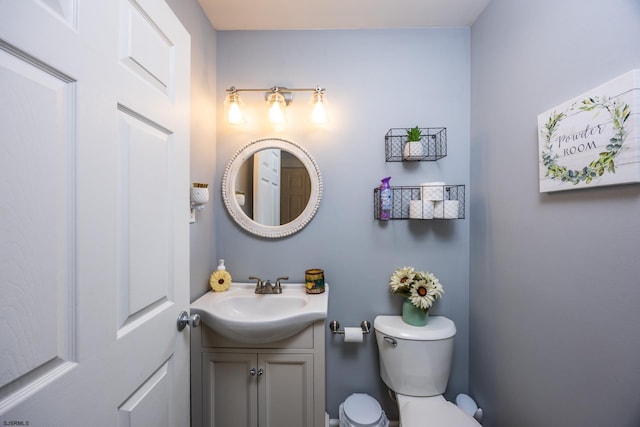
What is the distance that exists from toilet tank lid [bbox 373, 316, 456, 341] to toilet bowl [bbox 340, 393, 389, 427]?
40 centimetres

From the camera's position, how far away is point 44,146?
457 millimetres

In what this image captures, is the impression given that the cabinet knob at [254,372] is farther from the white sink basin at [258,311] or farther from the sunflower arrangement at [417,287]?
the sunflower arrangement at [417,287]

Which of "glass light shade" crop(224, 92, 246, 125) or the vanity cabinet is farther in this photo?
"glass light shade" crop(224, 92, 246, 125)

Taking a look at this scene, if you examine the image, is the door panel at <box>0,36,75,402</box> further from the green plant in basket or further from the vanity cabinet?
the green plant in basket

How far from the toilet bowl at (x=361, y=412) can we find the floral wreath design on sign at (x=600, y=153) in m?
1.36

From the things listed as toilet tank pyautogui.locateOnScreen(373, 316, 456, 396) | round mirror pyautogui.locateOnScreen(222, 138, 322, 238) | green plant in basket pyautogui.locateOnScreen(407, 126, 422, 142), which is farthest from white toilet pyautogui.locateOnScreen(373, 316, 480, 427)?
green plant in basket pyautogui.locateOnScreen(407, 126, 422, 142)

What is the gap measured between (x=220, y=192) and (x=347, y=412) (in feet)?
4.55

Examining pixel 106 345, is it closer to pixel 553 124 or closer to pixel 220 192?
pixel 220 192

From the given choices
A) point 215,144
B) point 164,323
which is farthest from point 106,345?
point 215,144

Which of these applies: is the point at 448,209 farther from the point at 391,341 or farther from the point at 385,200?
the point at 391,341

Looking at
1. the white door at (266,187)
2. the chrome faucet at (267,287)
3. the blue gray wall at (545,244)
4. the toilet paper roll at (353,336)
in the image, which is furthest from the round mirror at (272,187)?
the blue gray wall at (545,244)

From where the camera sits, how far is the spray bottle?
1.44 m

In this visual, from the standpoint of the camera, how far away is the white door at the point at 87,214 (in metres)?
0.42

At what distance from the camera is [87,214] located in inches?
20.8
